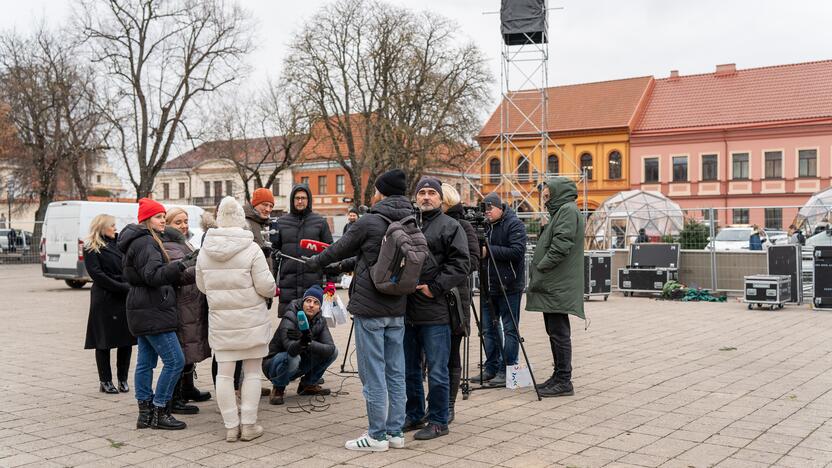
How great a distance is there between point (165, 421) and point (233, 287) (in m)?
1.30

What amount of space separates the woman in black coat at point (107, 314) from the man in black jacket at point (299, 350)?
143 cm

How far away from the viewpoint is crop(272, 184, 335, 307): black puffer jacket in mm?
7238

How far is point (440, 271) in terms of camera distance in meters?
5.77

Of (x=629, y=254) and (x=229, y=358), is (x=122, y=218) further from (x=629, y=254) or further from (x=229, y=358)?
(x=229, y=358)

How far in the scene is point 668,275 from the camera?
17984 millimetres

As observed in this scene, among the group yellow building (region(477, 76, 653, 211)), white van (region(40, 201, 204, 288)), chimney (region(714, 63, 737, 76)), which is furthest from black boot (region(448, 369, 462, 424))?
chimney (region(714, 63, 737, 76))

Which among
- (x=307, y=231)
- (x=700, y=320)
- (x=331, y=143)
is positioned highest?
(x=331, y=143)

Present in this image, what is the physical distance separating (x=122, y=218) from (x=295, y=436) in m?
16.4

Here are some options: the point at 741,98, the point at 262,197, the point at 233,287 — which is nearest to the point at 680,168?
the point at 741,98

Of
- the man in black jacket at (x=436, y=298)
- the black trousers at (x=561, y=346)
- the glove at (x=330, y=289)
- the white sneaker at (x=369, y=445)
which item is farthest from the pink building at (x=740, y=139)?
the white sneaker at (x=369, y=445)

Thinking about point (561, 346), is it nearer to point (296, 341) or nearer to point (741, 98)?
point (296, 341)

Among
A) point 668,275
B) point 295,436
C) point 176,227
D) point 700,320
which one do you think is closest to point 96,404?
point 176,227

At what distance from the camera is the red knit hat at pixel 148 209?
244 inches

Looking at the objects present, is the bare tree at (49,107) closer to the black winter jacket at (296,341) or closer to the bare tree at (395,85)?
the bare tree at (395,85)
